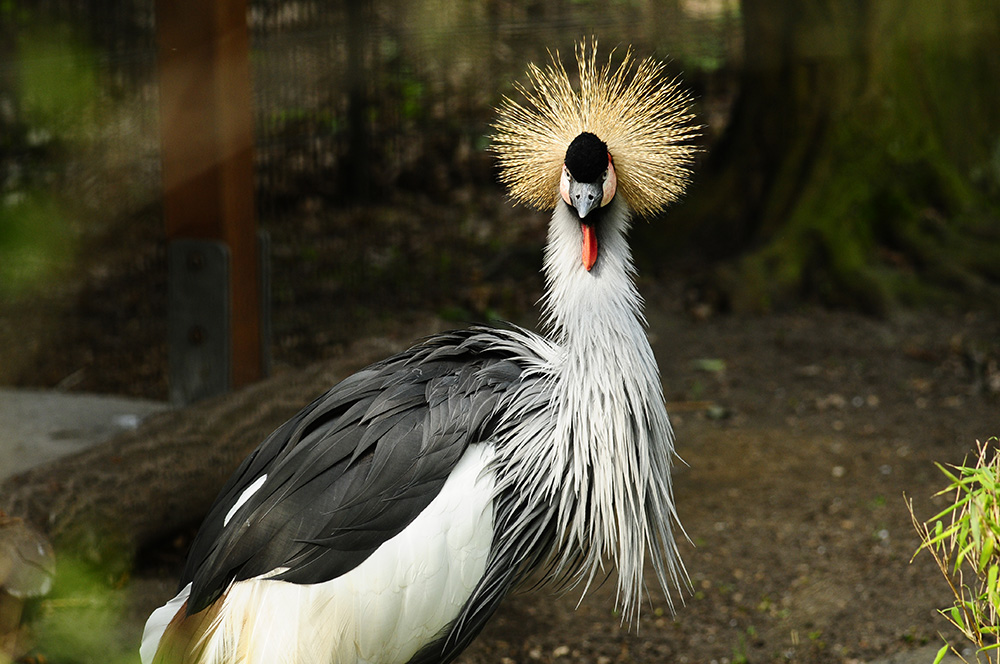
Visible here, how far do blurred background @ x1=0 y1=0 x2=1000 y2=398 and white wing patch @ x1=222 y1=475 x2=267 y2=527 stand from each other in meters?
2.10

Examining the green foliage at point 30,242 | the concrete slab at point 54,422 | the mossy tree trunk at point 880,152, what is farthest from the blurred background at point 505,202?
the green foliage at point 30,242

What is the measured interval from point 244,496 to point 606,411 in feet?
2.34

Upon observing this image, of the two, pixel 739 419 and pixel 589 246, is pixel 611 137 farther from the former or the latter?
pixel 739 419

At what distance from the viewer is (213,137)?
291 cm

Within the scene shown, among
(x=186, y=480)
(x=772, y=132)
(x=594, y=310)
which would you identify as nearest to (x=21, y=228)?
(x=594, y=310)

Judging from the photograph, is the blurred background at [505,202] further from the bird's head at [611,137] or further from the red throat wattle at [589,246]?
the red throat wattle at [589,246]

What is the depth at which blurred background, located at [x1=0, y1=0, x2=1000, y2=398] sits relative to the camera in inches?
161

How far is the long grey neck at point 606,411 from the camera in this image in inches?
70.2

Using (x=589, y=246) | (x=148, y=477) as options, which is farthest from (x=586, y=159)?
(x=148, y=477)

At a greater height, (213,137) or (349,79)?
(349,79)

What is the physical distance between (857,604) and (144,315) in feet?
11.2

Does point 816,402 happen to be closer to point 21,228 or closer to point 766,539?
point 766,539

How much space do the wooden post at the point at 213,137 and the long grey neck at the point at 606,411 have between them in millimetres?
1455

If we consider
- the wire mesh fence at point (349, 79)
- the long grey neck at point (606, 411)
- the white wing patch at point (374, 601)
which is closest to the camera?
the white wing patch at point (374, 601)
